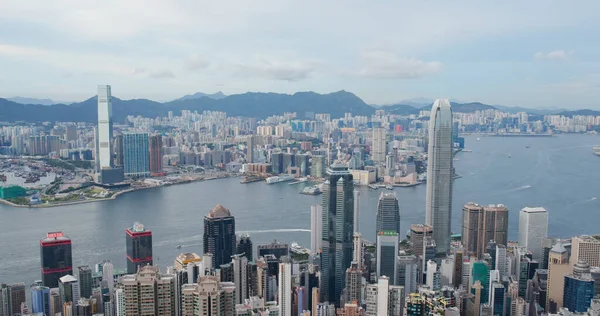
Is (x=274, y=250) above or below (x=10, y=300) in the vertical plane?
above

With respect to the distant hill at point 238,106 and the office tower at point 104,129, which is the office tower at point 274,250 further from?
the distant hill at point 238,106

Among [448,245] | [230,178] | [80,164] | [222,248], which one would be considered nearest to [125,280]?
[222,248]

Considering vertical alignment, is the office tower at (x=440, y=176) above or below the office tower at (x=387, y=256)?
above

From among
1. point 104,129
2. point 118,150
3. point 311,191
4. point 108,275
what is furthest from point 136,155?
point 108,275

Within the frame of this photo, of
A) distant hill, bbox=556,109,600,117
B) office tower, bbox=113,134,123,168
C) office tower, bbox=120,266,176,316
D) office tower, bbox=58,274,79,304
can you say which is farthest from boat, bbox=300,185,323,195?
distant hill, bbox=556,109,600,117

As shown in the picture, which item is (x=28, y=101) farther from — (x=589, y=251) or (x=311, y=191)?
(x=589, y=251)

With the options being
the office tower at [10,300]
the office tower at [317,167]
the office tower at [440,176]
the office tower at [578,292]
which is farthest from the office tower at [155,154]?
the office tower at [578,292]

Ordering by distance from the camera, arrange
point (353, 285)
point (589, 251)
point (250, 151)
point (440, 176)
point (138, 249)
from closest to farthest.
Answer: point (353, 285) → point (138, 249) → point (589, 251) → point (440, 176) → point (250, 151)
